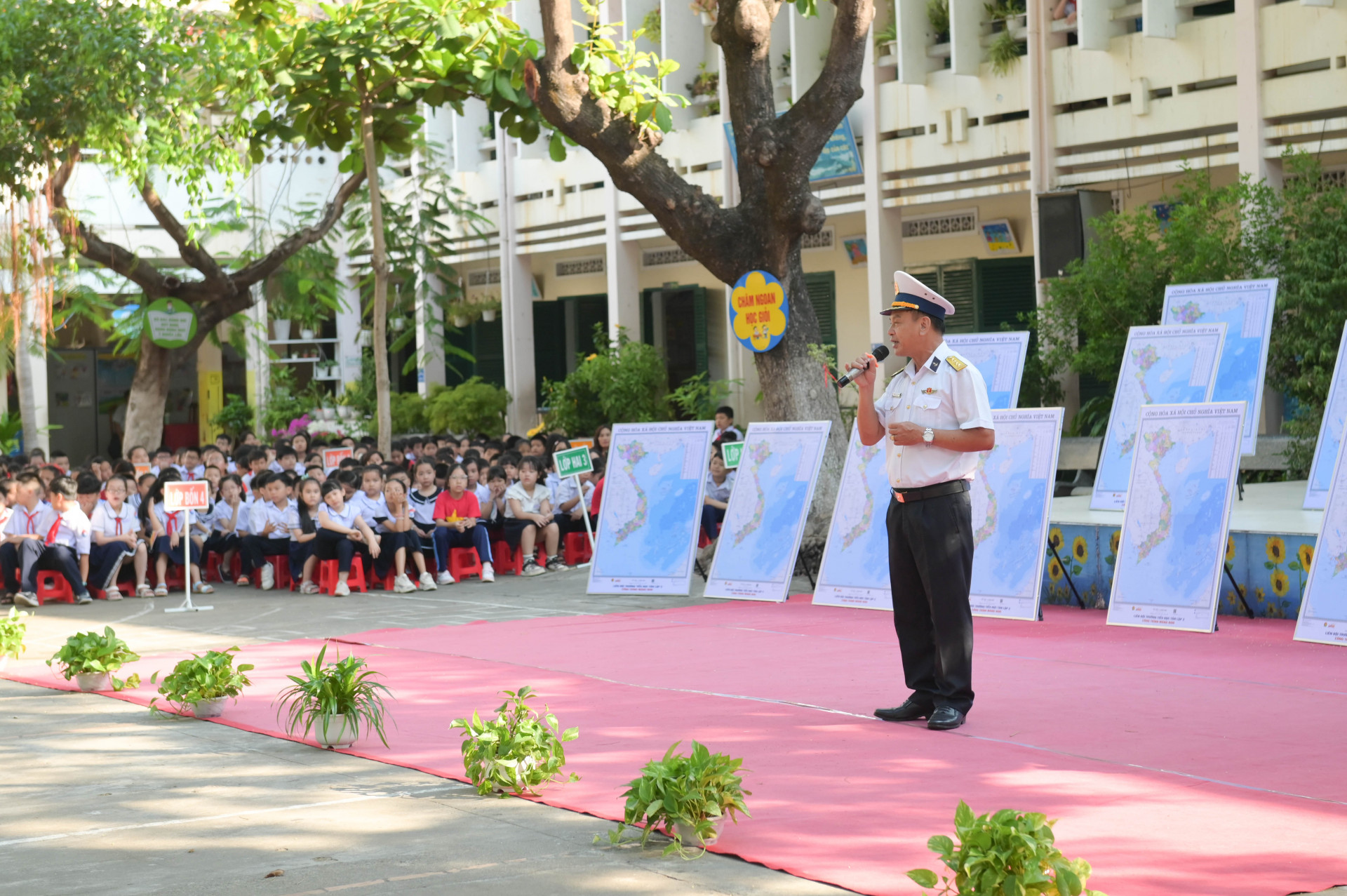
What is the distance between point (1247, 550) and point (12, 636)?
23.2ft

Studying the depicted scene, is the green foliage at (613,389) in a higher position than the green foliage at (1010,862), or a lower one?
higher

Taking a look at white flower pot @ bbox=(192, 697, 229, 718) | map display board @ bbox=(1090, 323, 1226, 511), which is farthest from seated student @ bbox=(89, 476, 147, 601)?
map display board @ bbox=(1090, 323, 1226, 511)

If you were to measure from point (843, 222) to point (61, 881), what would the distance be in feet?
55.7

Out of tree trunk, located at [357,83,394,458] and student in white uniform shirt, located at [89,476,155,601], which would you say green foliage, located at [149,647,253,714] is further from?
tree trunk, located at [357,83,394,458]

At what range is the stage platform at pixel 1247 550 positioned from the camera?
353 inches

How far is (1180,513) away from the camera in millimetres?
8773

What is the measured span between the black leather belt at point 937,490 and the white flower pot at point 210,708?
125 inches

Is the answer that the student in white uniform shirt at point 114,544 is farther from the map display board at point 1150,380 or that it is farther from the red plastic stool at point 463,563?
the map display board at point 1150,380

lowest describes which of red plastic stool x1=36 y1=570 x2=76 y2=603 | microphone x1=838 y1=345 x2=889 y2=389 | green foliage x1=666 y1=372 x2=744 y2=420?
red plastic stool x1=36 y1=570 x2=76 y2=603

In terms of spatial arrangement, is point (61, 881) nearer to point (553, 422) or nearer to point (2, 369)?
point (553, 422)

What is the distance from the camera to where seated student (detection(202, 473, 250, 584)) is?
1340 centimetres

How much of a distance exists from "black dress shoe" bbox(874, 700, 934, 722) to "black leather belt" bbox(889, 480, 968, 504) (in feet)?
2.68

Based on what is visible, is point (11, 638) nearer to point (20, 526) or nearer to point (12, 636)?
point (12, 636)

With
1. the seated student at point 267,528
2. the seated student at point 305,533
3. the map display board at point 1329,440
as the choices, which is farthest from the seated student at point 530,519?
the map display board at point 1329,440
